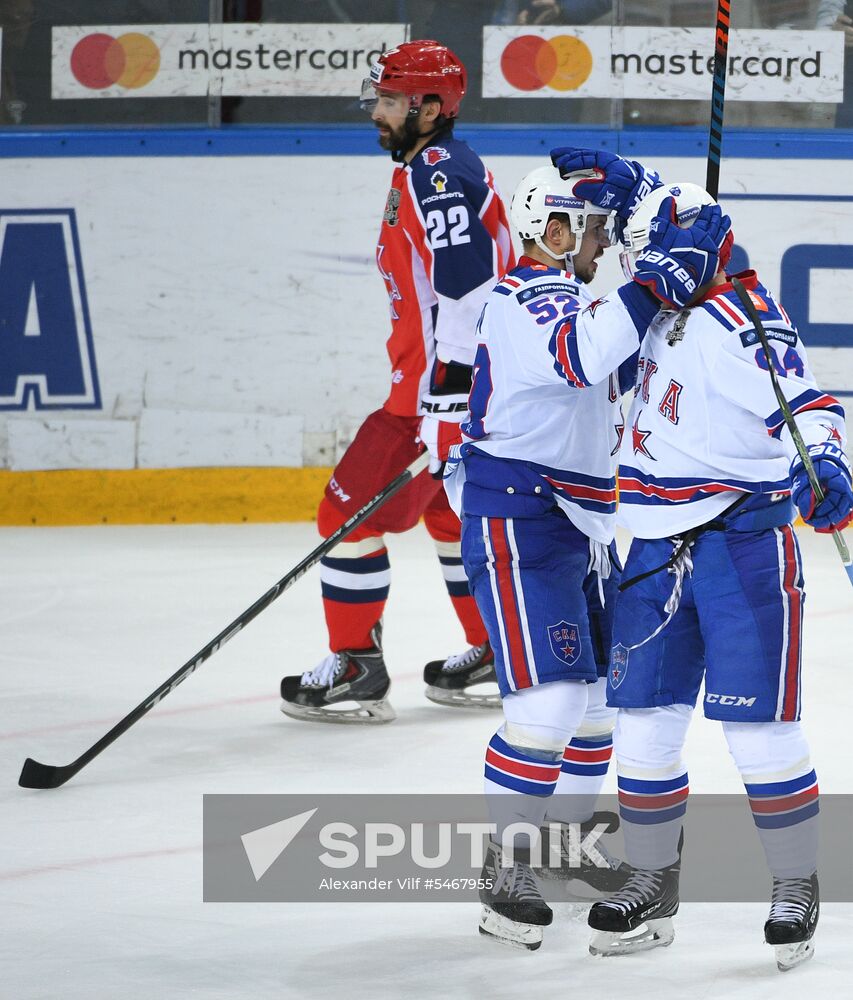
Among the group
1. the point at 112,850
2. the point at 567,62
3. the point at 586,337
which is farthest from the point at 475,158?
the point at 567,62

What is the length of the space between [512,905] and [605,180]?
1.11m

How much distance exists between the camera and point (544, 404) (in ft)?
9.10

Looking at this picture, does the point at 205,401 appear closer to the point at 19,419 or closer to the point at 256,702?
the point at 19,419

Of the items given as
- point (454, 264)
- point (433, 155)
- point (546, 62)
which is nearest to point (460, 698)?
point (454, 264)

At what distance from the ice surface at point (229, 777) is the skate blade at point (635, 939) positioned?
18mm

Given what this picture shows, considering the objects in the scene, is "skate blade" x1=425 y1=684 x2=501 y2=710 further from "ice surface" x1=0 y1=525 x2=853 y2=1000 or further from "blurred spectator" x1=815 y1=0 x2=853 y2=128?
"blurred spectator" x1=815 y1=0 x2=853 y2=128

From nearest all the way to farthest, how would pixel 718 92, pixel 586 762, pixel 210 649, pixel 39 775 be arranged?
pixel 586 762 → pixel 718 92 → pixel 39 775 → pixel 210 649

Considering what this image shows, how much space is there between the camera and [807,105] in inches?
263

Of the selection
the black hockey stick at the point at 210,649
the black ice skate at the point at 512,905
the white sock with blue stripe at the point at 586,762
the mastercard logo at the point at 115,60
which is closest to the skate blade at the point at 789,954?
the black ice skate at the point at 512,905

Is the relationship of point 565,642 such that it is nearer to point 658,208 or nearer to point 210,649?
point 658,208

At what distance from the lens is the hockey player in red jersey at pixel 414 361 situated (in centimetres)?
384

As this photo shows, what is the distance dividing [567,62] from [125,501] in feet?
7.74

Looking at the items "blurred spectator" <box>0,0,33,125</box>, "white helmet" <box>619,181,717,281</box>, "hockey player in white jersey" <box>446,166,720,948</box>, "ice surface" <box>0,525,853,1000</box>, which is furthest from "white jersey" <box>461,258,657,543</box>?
"blurred spectator" <box>0,0,33,125</box>

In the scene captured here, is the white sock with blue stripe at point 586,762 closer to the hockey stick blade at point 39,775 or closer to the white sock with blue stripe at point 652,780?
the white sock with blue stripe at point 652,780
